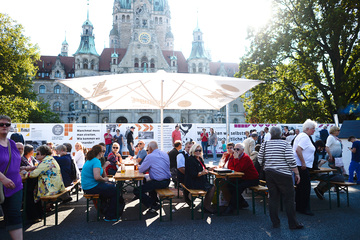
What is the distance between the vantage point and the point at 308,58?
54.6 ft

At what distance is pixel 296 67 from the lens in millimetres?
19375

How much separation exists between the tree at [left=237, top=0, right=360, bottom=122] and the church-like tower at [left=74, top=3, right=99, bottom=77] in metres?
41.1

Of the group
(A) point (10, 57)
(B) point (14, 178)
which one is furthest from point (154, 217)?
(A) point (10, 57)

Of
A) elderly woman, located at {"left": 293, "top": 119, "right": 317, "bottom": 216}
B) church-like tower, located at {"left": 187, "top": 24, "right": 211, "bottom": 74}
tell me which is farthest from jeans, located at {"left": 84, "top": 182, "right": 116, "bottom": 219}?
church-like tower, located at {"left": 187, "top": 24, "right": 211, "bottom": 74}

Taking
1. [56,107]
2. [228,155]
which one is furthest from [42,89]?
[228,155]

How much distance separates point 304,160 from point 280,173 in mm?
1123

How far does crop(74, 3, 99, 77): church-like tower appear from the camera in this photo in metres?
52.7

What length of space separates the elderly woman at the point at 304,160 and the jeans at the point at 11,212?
5.08 metres

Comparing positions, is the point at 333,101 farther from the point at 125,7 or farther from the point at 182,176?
the point at 125,7

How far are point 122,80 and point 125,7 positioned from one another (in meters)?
67.2

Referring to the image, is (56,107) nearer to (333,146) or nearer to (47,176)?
(47,176)

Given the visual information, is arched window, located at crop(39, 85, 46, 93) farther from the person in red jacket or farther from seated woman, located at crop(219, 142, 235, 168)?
the person in red jacket

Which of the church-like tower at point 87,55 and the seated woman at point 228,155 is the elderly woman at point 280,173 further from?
the church-like tower at point 87,55

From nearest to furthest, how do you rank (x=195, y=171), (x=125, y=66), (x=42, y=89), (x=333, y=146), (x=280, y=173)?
(x=280, y=173) → (x=195, y=171) → (x=333, y=146) → (x=125, y=66) → (x=42, y=89)
